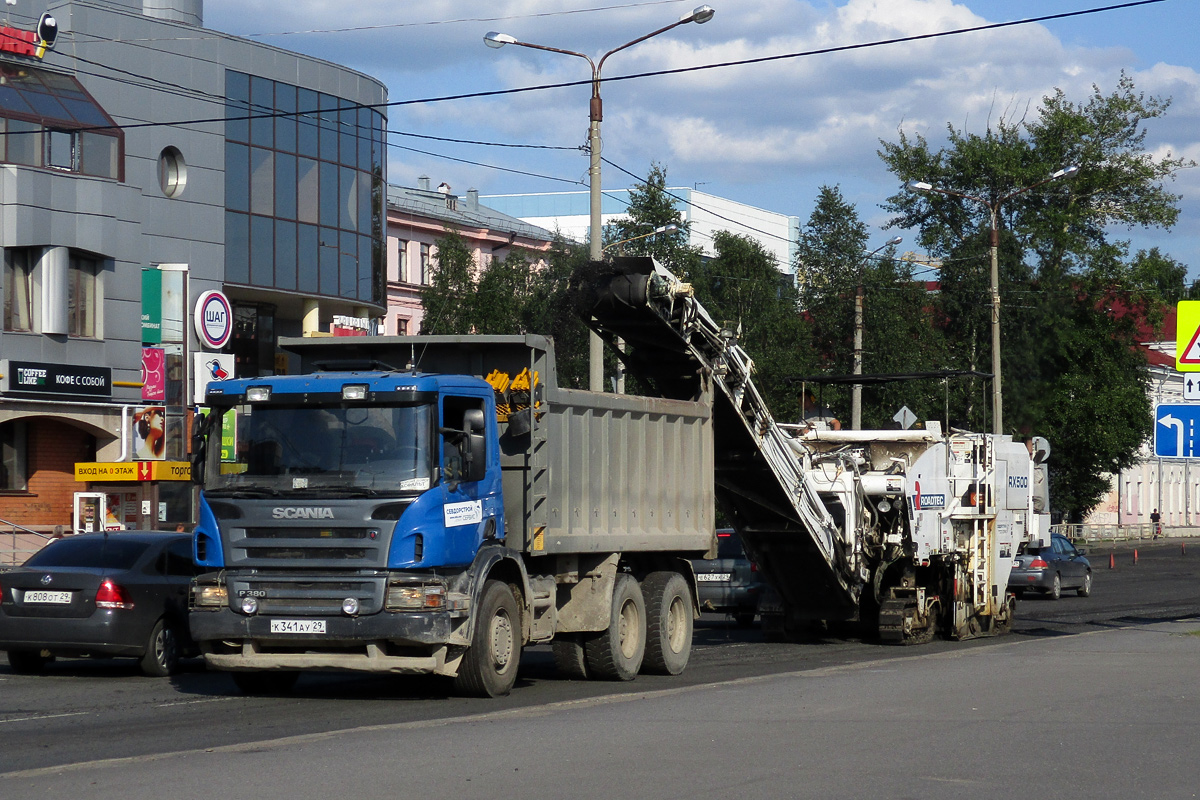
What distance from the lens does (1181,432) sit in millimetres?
17562

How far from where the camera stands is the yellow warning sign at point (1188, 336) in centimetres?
1681

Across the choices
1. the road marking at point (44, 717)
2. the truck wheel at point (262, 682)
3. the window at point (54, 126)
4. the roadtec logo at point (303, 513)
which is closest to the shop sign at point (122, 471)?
the window at point (54, 126)

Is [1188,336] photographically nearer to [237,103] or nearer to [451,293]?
[237,103]

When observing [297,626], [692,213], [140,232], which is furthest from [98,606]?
[692,213]

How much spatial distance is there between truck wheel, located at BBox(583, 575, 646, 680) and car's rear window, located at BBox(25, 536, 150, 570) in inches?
172

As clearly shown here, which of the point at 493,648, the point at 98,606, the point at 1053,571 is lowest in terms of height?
the point at 1053,571

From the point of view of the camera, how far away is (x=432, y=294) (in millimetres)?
47250

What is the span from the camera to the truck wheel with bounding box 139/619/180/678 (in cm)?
1391

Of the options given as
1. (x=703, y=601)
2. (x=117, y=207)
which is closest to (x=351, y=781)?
(x=703, y=601)

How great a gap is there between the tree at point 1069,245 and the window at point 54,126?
31799 mm

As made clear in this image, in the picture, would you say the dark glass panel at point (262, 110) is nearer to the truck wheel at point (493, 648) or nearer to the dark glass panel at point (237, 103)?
the dark glass panel at point (237, 103)

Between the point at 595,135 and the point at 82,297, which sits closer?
the point at 595,135

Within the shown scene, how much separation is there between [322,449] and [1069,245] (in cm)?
5361

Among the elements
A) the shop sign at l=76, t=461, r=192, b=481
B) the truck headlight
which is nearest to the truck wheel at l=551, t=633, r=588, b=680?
the truck headlight
